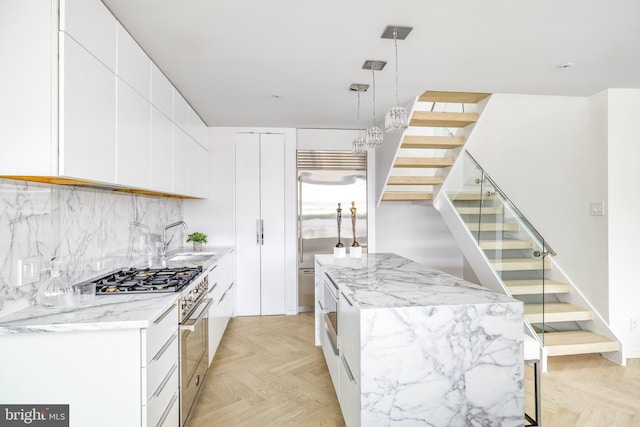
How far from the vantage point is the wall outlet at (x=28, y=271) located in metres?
1.62

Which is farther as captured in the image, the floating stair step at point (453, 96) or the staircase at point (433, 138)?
the staircase at point (433, 138)

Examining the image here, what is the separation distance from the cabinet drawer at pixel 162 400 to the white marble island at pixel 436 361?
0.94 m

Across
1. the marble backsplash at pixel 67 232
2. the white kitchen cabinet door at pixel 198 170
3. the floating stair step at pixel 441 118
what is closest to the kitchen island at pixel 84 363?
the marble backsplash at pixel 67 232

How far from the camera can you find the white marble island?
1.63 meters

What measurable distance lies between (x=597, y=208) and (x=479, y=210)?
103cm

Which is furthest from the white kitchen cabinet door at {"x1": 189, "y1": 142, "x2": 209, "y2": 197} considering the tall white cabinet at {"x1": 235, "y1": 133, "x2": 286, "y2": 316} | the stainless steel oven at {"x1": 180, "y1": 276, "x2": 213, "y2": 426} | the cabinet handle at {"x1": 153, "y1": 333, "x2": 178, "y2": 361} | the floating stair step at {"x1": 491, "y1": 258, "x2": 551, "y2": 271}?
the floating stair step at {"x1": 491, "y1": 258, "x2": 551, "y2": 271}

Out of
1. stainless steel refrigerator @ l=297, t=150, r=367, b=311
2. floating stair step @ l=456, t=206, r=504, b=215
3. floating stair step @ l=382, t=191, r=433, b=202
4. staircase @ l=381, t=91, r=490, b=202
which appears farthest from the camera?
stainless steel refrigerator @ l=297, t=150, r=367, b=311

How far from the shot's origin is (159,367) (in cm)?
169

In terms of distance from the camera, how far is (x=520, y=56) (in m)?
2.50

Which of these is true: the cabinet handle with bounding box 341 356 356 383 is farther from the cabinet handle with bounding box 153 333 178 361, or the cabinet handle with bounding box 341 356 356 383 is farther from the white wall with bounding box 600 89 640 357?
the white wall with bounding box 600 89 640 357

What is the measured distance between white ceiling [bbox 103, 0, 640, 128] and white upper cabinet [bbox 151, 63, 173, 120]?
8 cm

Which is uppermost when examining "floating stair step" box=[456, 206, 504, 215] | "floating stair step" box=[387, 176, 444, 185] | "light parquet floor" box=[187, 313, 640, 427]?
"floating stair step" box=[387, 176, 444, 185]

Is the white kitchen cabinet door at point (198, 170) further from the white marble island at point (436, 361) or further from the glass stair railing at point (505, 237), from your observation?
the glass stair railing at point (505, 237)

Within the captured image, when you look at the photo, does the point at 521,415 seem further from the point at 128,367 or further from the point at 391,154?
the point at 391,154
